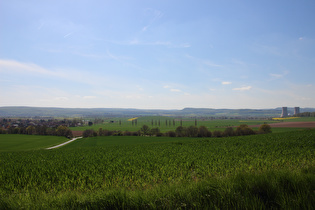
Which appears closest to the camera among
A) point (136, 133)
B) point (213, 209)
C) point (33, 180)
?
point (213, 209)

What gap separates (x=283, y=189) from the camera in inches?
158

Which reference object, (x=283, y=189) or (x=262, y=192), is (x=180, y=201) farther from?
(x=283, y=189)

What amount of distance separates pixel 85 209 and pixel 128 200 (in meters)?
0.91

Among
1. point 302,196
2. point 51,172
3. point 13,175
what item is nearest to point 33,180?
point 51,172

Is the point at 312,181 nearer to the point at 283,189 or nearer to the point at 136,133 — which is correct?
the point at 283,189

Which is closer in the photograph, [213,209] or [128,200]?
[213,209]

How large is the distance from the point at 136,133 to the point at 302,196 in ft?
264

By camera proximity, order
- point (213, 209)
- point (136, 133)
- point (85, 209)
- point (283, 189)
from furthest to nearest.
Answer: point (136, 133)
point (283, 189)
point (85, 209)
point (213, 209)

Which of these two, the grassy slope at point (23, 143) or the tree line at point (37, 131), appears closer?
the grassy slope at point (23, 143)

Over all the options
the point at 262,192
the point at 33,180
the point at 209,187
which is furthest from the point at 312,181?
the point at 33,180

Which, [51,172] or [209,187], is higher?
[209,187]

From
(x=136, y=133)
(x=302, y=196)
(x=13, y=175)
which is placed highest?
(x=302, y=196)

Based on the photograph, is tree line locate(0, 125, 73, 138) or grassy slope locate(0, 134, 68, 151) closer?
grassy slope locate(0, 134, 68, 151)

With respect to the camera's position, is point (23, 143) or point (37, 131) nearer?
point (23, 143)
